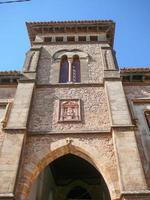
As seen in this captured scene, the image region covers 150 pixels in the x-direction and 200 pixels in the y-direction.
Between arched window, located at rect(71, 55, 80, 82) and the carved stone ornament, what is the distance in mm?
2228

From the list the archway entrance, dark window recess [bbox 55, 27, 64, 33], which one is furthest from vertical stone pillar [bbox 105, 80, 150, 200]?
dark window recess [bbox 55, 27, 64, 33]

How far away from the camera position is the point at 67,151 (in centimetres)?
912

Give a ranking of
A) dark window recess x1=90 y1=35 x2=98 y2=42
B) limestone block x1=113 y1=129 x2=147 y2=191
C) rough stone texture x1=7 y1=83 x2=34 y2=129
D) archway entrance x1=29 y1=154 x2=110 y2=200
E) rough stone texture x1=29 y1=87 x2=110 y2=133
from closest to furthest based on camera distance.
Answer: limestone block x1=113 y1=129 x2=147 y2=191 < rough stone texture x1=7 y1=83 x2=34 y2=129 < rough stone texture x1=29 y1=87 x2=110 y2=133 < archway entrance x1=29 y1=154 x2=110 y2=200 < dark window recess x1=90 y1=35 x2=98 y2=42

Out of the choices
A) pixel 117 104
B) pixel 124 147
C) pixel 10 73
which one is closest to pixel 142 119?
pixel 117 104

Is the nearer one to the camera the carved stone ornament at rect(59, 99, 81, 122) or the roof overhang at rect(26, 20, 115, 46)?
the carved stone ornament at rect(59, 99, 81, 122)

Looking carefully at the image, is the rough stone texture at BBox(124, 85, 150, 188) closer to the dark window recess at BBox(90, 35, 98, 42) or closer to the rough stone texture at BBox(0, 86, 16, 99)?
the dark window recess at BBox(90, 35, 98, 42)

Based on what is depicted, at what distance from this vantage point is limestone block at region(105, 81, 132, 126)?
954cm

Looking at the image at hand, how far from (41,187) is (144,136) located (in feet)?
17.3

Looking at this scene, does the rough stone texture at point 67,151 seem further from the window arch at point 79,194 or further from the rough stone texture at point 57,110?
the window arch at point 79,194

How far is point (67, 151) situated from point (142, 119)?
12.2 ft

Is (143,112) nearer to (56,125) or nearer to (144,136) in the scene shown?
(144,136)

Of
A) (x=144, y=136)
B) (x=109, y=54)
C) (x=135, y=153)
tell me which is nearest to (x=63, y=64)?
(x=109, y=54)

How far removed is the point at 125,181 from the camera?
25.0 ft

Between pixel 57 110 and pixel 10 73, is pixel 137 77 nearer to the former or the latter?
pixel 57 110
